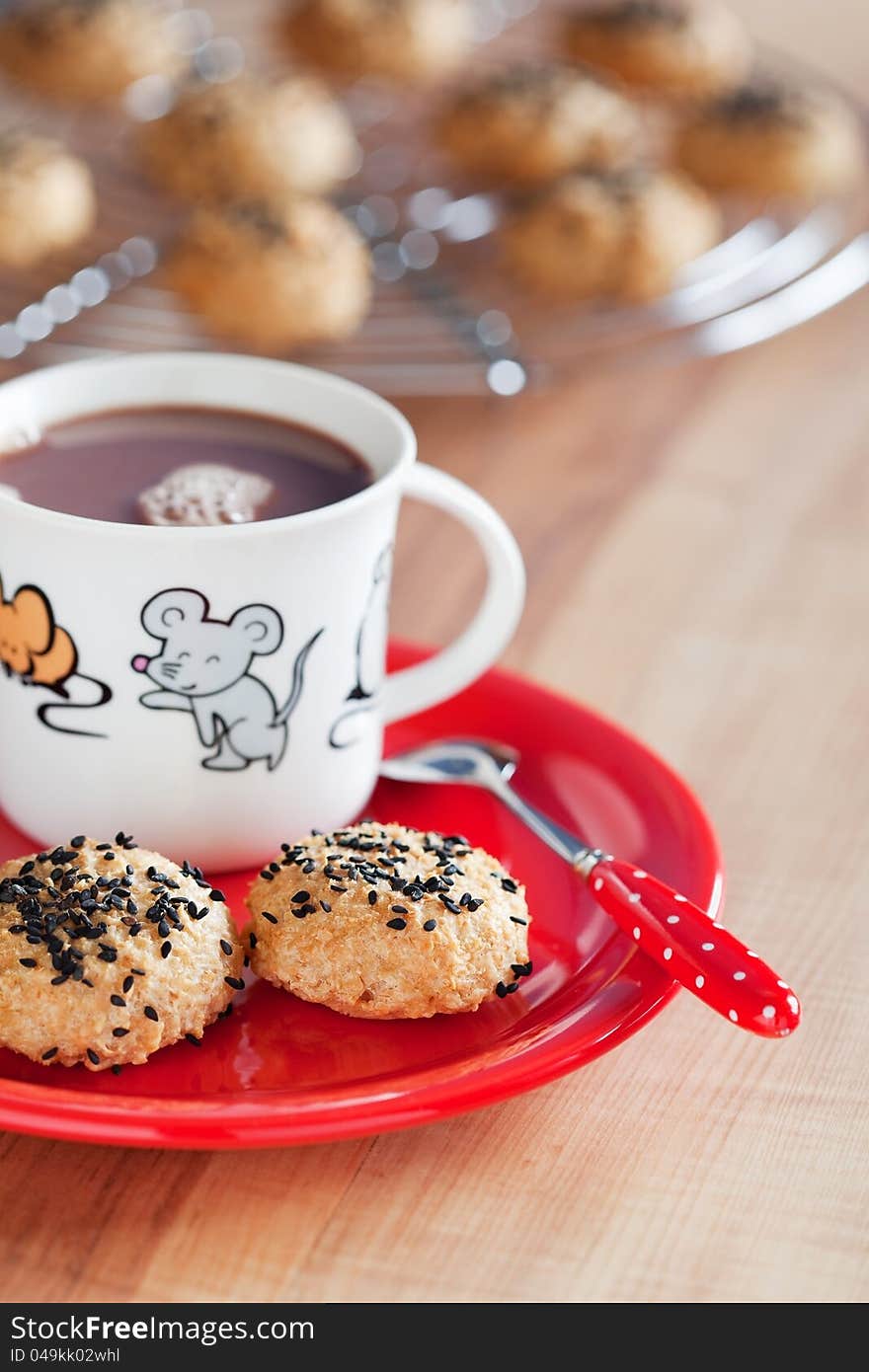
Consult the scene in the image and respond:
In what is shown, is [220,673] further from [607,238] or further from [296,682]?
[607,238]

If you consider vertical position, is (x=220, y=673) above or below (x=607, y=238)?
above

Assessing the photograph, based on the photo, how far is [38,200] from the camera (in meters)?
1.80

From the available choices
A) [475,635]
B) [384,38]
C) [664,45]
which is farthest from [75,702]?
[664,45]

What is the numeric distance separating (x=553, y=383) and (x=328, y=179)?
496mm

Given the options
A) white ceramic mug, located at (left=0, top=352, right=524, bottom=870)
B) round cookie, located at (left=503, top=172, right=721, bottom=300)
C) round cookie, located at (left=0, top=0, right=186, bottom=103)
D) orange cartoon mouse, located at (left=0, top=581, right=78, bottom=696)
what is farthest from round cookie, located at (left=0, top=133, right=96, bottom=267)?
orange cartoon mouse, located at (left=0, top=581, right=78, bottom=696)

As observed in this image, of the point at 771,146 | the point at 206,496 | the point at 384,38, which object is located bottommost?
the point at 771,146

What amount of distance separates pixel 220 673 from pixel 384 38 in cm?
166

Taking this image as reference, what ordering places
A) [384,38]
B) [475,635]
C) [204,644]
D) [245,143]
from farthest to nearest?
[384,38] < [245,143] < [475,635] < [204,644]

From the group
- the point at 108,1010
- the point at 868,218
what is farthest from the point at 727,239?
the point at 108,1010

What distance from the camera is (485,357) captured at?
1739 millimetres

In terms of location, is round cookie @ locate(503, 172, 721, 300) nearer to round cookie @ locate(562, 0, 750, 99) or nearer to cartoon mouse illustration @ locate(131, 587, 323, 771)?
round cookie @ locate(562, 0, 750, 99)

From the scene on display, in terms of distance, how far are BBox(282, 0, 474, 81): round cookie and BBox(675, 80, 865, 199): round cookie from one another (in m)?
0.38

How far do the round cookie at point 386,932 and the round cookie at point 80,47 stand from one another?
1.64 m

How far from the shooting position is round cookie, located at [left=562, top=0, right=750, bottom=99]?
93.9 inches
